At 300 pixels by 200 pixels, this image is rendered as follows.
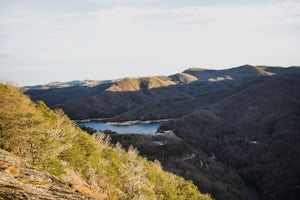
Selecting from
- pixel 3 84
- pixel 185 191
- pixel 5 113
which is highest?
pixel 3 84

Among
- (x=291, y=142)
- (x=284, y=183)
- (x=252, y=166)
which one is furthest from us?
(x=291, y=142)

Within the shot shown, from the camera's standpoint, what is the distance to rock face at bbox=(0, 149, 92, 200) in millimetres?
16406

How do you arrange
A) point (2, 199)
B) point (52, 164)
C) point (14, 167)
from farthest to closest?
point (52, 164) < point (14, 167) < point (2, 199)

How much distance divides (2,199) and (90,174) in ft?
74.3

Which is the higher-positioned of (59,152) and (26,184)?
(26,184)

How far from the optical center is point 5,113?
32781 millimetres

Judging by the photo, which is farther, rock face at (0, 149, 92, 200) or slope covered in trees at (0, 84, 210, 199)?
slope covered in trees at (0, 84, 210, 199)

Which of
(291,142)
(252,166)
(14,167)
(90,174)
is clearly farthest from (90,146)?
(291,142)

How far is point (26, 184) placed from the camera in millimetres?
18250

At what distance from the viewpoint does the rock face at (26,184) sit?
646 inches

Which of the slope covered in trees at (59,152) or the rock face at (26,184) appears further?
the slope covered in trees at (59,152)

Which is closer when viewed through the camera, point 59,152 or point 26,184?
point 26,184

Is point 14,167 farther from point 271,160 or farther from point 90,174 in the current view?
point 271,160

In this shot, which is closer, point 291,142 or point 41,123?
point 41,123
